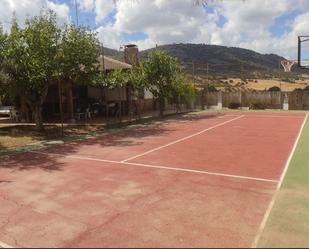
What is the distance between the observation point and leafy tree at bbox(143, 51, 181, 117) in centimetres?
2995

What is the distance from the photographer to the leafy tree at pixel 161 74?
29953 mm

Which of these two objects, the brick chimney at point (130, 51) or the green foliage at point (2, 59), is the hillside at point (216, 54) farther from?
the green foliage at point (2, 59)

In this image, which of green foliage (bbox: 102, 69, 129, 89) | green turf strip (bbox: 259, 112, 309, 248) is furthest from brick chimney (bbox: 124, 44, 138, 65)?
green turf strip (bbox: 259, 112, 309, 248)

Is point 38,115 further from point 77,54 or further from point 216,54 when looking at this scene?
point 216,54

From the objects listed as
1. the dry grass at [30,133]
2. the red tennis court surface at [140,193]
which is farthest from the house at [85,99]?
the red tennis court surface at [140,193]

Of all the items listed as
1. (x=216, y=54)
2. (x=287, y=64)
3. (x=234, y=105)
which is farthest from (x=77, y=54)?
(x=216, y=54)

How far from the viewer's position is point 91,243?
6.83m

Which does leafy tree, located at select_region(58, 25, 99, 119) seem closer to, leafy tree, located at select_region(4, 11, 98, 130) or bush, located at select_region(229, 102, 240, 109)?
leafy tree, located at select_region(4, 11, 98, 130)

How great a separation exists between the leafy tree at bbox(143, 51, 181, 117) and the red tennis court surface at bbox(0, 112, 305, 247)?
12969mm

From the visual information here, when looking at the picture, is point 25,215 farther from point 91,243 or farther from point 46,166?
point 46,166

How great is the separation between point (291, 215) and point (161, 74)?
23.2 m

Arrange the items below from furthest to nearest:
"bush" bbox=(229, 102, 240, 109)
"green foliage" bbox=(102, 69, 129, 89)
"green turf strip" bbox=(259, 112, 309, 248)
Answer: "bush" bbox=(229, 102, 240, 109), "green foliage" bbox=(102, 69, 129, 89), "green turf strip" bbox=(259, 112, 309, 248)

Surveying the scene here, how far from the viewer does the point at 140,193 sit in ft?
31.8

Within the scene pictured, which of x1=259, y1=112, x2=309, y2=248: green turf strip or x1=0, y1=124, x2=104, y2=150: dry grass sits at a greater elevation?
x1=0, y1=124, x2=104, y2=150: dry grass
